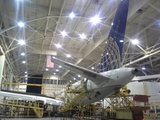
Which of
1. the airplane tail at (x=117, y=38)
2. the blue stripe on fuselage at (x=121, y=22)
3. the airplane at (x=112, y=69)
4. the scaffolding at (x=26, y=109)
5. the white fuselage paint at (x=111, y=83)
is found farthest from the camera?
the scaffolding at (x=26, y=109)

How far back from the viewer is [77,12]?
18984 millimetres

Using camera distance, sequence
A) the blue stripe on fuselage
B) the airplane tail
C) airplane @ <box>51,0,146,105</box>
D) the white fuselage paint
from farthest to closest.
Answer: the blue stripe on fuselage, the airplane tail, airplane @ <box>51,0,146,105</box>, the white fuselage paint

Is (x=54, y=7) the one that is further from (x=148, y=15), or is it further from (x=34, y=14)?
(x=148, y=15)

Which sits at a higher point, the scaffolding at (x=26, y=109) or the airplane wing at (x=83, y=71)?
the airplane wing at (x=83, y=71)

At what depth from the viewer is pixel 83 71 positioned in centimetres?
1106

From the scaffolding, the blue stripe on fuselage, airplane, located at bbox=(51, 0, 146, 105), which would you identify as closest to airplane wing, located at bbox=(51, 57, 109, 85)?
airplane, located at bbox=(51, 0, 146, 105)

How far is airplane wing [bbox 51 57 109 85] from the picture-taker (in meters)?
10.9

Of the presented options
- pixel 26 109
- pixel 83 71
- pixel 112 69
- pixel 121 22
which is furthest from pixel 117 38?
pixel 26 109

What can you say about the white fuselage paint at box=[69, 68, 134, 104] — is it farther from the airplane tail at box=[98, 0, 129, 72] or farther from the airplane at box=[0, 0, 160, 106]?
the airplane tail at box=[98, 0, 129, 72]

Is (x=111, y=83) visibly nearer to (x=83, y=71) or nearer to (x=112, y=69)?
(x=112, y=69)

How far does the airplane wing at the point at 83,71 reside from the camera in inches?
431

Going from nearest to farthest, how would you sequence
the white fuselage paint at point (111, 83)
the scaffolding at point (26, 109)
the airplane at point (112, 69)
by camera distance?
the white fuselage paint at point (111, 83)
the airplane at point (112, 69)
the scaffolding at point (26, 109)

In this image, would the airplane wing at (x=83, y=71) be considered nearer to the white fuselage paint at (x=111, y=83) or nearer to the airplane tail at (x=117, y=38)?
the white fuselage paint at (x=111, y=83)

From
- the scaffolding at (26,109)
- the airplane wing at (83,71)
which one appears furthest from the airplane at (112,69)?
the scaffolding at (26,109)
